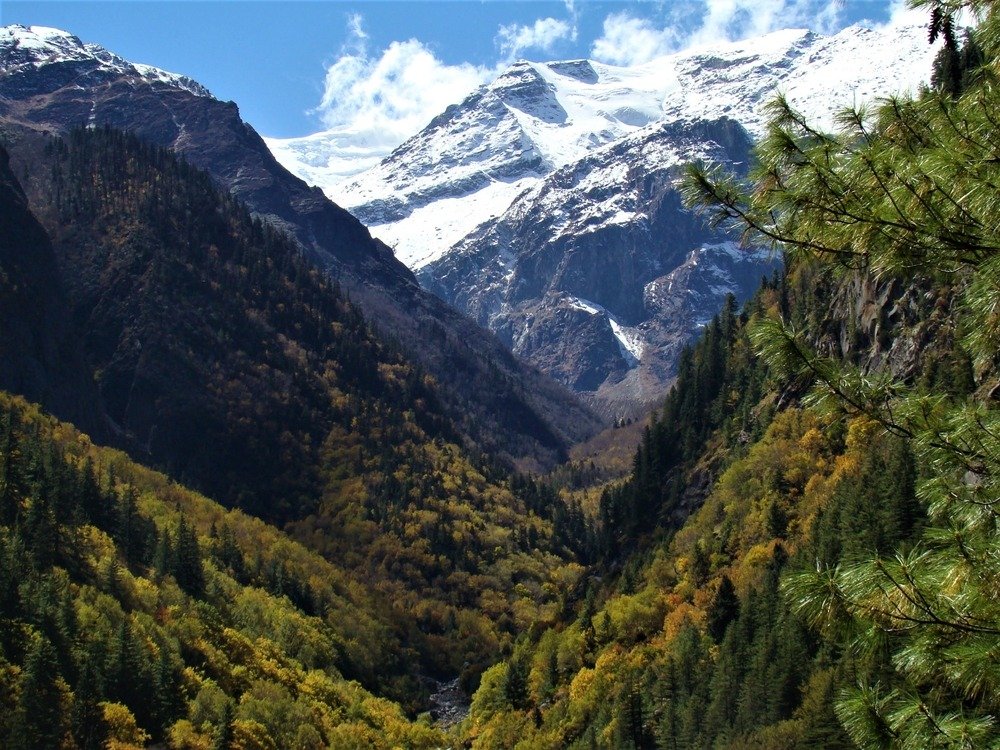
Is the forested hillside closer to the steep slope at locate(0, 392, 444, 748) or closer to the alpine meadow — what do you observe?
the alpine meadow

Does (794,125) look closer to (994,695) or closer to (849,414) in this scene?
(849,414)

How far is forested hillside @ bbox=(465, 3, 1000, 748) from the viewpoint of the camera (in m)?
14.1

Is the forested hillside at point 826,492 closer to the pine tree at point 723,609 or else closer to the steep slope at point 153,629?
the pine tree at point 723,609

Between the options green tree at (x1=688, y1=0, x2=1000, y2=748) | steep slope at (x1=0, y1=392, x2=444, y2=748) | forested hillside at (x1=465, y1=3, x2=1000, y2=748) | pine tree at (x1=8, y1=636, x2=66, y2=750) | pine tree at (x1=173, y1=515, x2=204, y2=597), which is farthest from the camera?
pine tree at (x1=173, y1=515, x2=204, y2=597)

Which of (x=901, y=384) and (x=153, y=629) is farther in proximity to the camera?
(x=153, y=629)

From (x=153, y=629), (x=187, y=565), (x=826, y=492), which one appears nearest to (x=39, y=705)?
(x=153, y=629)

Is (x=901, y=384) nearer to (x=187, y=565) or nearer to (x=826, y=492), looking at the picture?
(x=826, y=492)

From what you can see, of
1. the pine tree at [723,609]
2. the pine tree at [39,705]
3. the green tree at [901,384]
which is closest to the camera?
the green tree at [901,384]

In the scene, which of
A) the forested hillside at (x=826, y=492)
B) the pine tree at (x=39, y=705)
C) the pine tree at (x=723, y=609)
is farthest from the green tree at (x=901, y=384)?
the pine tree at (x=39, y=705)

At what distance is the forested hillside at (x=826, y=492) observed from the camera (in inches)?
554

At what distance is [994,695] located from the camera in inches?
527

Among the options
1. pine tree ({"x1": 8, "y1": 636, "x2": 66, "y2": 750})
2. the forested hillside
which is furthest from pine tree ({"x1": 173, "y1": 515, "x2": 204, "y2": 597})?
the forested hillside

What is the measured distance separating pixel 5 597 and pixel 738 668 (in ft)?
247

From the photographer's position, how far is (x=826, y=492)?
92.3m
